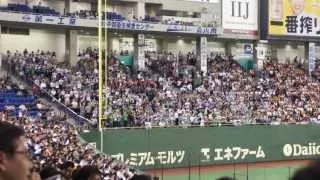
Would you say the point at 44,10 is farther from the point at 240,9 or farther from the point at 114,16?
the point at 240,9

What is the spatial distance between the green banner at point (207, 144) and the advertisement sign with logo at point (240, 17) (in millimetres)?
7383

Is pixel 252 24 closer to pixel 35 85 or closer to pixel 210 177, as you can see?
pixel 210 177

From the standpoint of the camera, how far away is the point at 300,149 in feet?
101

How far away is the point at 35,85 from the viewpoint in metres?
25.6

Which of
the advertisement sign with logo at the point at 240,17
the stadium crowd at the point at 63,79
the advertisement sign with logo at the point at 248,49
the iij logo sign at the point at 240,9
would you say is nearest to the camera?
the stadium crowd at the point at 63,79

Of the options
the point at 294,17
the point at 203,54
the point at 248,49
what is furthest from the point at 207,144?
the point at 294,17

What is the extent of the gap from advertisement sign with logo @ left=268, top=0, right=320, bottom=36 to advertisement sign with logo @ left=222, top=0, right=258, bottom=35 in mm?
846

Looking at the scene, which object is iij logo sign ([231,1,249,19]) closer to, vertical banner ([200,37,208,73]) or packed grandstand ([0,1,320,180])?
packed grandstand ([0,1,320,180])

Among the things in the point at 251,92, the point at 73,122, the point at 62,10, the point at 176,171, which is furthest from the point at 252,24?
the point at 73,122

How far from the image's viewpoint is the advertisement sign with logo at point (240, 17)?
35.6 m

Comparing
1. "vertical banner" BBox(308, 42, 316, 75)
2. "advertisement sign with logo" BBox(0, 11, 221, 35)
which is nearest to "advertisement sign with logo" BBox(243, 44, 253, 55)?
"vertical banner" BBox(308, 42, 316, 75)

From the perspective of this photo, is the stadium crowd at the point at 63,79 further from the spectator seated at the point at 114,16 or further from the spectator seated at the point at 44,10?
the spectator seated at the point at 114,16

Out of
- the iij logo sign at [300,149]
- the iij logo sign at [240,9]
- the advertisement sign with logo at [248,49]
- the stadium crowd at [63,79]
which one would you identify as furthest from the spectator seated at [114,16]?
the advertisement sign with logo at [248,49]

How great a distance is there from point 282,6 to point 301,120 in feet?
24.4
